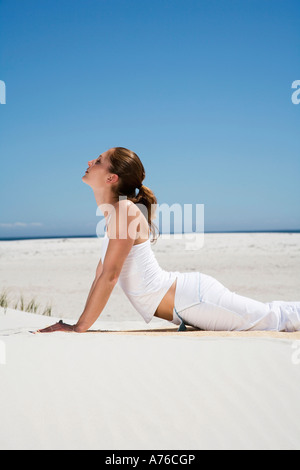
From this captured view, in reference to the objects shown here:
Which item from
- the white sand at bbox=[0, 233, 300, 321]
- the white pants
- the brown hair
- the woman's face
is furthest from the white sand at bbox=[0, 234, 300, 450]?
the white sand at bbox=[0, 233, 300, 321]

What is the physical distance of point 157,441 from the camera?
1818mm

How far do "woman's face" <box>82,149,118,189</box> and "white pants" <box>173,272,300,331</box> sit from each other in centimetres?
89

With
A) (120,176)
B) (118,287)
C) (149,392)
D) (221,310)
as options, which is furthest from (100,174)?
(118,287)

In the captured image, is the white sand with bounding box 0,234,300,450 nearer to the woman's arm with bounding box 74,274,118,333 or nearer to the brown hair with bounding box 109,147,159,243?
the woman's arm with bounding box 74,274,118,333

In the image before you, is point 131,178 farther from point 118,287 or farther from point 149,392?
point 118,287

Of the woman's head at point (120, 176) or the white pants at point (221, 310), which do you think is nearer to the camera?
the white pants at point (221, 310)

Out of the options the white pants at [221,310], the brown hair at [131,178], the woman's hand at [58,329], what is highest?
the brown hair at [131,178]

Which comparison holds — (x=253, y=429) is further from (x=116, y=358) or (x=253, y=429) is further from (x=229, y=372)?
(x=116, y=358)

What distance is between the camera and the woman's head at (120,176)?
3.01 meters

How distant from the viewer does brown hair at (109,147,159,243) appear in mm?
3000

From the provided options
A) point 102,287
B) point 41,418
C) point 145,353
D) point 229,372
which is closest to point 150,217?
point 102,287

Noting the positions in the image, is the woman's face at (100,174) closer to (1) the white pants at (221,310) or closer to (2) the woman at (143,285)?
(2) the woman at (143,285)

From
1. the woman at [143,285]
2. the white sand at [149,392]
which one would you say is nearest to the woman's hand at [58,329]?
the woman at [143,285]
